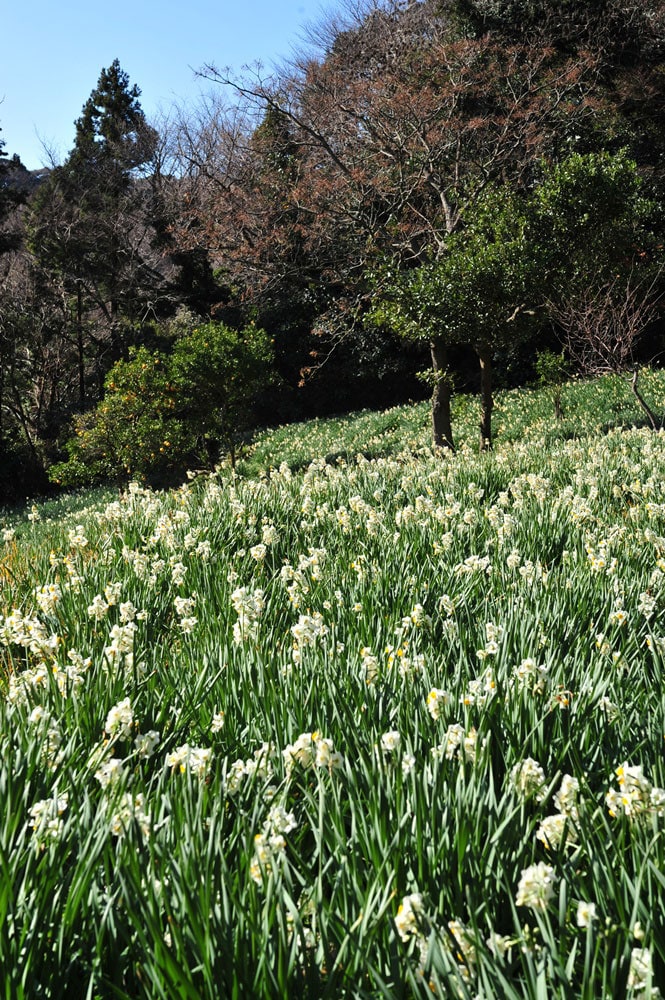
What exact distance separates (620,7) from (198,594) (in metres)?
24.8

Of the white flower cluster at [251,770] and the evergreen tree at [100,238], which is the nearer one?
the white flower cluster at [251,770]

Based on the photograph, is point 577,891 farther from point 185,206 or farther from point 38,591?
point 185,206

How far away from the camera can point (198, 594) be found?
3787 millimetres

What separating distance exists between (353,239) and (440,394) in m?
6.87

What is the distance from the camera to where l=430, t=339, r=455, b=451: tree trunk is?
516 inches

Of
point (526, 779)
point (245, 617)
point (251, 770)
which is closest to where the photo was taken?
point (526, 779)

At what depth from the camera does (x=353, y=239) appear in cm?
1839

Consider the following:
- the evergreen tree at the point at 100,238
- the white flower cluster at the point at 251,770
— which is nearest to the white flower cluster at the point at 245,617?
the white flower cluster at the point at 251,770

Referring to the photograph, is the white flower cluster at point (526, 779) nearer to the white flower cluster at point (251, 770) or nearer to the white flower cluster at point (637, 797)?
the white flower cluster at point (637, 797)

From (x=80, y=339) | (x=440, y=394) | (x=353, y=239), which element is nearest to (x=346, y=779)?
(x=440, y=394)

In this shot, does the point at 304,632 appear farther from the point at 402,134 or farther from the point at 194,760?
the point at 402,134

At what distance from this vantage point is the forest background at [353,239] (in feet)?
41.1

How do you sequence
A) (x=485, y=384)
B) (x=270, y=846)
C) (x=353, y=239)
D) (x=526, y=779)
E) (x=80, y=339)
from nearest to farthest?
(x=270, y=846)
(x=526, y=779)
(x=485, y=384)
(x=353, y=239)
(x=80, y=339)

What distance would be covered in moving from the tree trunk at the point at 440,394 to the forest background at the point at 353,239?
4 cm
